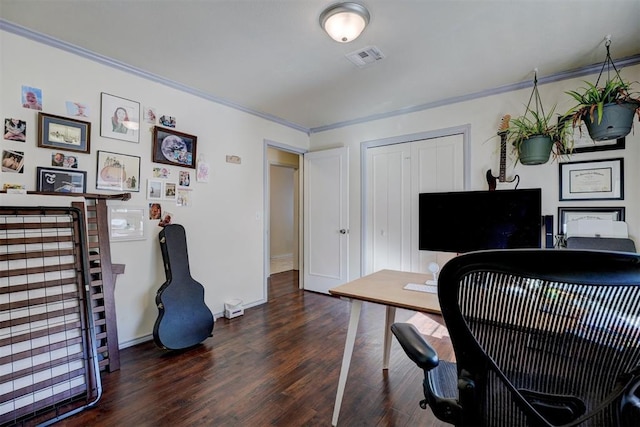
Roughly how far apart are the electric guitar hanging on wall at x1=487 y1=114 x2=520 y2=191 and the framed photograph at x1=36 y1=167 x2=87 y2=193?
3757 mm

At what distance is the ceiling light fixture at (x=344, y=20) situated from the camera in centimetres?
181

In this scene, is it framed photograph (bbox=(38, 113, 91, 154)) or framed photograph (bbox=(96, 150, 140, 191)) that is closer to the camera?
framed photograph (bbox=(38, 113, 91, 154))

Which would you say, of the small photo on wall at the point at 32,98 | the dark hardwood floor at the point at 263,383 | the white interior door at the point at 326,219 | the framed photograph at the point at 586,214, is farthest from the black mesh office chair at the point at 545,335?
the white interior door at the point at 326,219

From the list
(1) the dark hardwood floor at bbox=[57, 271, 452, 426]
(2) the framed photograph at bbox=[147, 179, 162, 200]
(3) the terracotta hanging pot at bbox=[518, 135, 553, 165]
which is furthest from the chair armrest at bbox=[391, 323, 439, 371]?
(2) the framed photograph at bbox=[147, 179, 162, 200]

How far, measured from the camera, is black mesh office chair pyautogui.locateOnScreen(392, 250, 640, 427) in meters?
0.67

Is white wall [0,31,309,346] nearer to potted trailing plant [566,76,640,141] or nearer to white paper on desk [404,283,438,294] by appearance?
white paper on desk [404,283,438,294]

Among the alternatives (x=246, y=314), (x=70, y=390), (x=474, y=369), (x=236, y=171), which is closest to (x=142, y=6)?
(x=236, y=171)

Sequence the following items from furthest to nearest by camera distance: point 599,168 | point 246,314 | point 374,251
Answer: point 374,251 → point 246,314 → point 599,168

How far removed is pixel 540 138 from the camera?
250 centimetres

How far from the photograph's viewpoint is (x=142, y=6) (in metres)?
1.83

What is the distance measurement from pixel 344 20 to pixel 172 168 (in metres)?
2.09

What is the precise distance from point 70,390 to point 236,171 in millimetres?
2396

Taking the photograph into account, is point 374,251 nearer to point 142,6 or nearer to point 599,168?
point 599,168

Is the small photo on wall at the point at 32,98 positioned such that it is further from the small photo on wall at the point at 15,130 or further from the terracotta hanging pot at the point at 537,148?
the terracotta hanging pot at the point at 537,148
